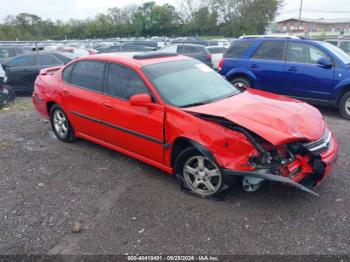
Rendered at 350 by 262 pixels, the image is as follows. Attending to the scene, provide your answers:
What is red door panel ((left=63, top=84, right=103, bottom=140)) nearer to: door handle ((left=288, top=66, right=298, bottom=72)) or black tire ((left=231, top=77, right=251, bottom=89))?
black tire ((left=231, top=77, right=251, bottom=89))

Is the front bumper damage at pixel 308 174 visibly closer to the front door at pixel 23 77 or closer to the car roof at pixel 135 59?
the car roof at pixel 135 59

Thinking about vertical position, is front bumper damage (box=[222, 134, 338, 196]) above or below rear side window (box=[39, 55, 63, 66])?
below

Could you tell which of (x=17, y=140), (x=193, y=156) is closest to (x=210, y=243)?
(x=193, y=156)

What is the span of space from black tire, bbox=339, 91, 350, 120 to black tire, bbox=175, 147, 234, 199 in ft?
15.4

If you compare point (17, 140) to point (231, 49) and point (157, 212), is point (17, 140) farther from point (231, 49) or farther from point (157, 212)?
point (231, 49)

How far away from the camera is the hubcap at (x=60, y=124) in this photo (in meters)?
5.76

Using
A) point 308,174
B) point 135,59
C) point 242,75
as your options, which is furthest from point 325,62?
point 135,59

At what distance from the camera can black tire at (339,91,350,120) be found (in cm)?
704

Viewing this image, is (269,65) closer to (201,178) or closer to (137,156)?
(137,156)

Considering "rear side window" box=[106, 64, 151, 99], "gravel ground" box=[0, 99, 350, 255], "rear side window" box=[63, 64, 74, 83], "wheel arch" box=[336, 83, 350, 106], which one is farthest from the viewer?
"wheel arch" box=[336, 83, 350, 106]

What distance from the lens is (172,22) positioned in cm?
6744

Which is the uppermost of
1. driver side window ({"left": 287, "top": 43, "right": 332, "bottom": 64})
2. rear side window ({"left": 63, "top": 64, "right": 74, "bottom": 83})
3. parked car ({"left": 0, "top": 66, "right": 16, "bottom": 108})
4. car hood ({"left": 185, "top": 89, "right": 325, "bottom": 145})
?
→ driver side window ({"left": 287, "top": 43, "right": 332, "bottom": 64})

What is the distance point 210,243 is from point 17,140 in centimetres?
457

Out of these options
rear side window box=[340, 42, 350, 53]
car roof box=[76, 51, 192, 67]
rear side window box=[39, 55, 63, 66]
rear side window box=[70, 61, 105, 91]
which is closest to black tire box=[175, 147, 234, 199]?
car roof box=[76, 51, 192, 67]
